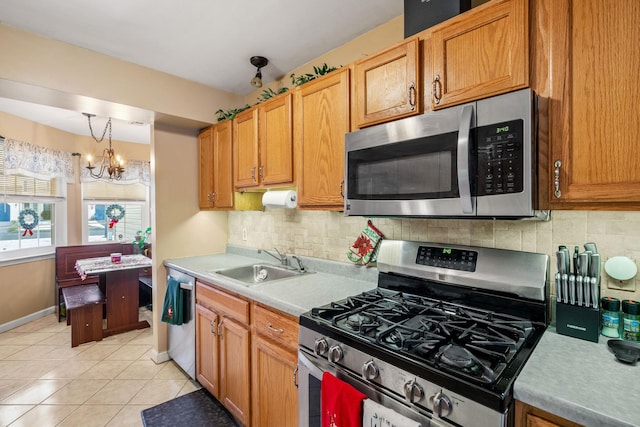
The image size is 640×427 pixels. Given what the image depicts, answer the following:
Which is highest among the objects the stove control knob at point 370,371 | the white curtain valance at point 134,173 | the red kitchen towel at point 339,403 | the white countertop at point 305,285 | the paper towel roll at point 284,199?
the white curtain valance at point 134,173

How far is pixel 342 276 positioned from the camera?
211cm

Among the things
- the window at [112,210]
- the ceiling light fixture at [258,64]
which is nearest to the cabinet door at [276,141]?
the ceiling light fixture at [258,64]

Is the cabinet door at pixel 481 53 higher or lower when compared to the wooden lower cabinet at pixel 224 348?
higher

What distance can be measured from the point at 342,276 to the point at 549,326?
1161mm

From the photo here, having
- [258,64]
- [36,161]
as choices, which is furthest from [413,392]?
[36,161]

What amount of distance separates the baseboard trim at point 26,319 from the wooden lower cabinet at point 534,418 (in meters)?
5.11

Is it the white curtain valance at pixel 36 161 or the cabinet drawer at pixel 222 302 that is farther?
the white curtain valance at pixel 36 161

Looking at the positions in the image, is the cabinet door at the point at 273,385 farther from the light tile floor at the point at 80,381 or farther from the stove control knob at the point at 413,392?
the light tile floor at the point at 80,381

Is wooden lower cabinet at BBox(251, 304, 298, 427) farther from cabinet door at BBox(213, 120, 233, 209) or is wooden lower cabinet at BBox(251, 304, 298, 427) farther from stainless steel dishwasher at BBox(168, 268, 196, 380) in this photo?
cabinet door at BBox(213, 120, 233, 209)

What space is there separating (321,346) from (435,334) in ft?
1.48

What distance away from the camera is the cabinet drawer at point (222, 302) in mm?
1874

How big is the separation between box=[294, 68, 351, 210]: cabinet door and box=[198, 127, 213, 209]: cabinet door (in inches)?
50.4

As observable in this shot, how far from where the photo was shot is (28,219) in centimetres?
396

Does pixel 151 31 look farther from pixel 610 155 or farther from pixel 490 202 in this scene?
pixel 610 155
